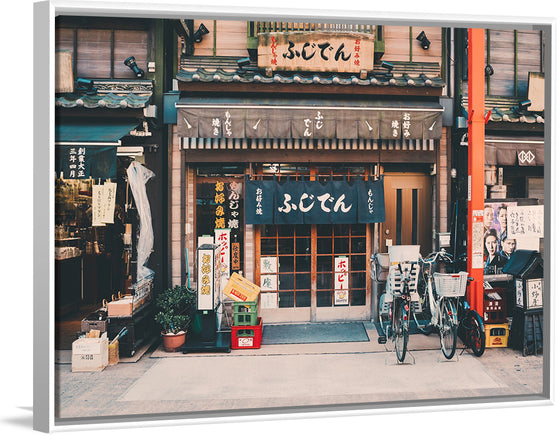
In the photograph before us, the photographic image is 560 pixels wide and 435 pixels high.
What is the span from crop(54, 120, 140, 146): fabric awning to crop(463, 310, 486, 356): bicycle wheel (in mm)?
7631

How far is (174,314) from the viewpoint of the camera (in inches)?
316

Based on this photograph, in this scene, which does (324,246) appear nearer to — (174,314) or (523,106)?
(174,314)

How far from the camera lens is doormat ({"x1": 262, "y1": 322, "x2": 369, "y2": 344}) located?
817 centimetres

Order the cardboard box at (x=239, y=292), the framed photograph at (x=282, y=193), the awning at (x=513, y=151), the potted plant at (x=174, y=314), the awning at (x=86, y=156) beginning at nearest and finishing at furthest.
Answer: the framed photograph at (x=282, y=193), the awning at (x=86, y=156), the potted plant at (x=174, y=314), the cardboard box at (x=239, y=292), the awning at (x=513, y=151)

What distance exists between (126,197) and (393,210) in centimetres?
654

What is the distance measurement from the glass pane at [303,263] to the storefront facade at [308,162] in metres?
0.03

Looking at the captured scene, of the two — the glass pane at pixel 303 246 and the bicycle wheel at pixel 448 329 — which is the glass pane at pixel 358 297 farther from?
the bicycle wheel at pixel 448 329

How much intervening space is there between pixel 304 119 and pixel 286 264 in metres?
3.37

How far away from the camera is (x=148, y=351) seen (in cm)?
776

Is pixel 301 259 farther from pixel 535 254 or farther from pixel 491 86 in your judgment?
pixel 491 86

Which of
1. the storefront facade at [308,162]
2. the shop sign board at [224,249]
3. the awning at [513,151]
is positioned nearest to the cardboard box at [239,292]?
Result: the shop sign board at [224,249]

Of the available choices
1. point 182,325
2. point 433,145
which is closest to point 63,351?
point 182,325

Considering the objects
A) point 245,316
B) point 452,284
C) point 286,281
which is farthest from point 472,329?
point 245,316

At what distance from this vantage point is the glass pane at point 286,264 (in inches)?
359
